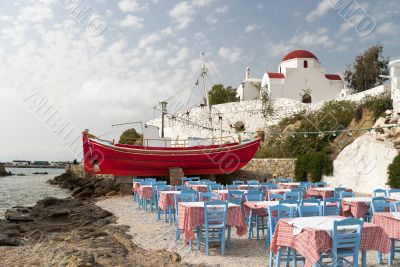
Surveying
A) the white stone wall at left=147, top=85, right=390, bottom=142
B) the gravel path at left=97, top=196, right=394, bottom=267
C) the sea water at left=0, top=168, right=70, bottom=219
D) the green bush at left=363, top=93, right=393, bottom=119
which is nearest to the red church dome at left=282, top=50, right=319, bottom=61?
the white stone wall at left=147, top=85, right=390, bottom=142

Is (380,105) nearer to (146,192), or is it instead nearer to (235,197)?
(146,192)

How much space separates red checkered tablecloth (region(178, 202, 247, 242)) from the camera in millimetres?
7453

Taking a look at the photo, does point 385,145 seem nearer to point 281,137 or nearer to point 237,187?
point 237,187

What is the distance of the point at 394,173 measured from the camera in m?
15.8

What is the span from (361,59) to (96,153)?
3460 centimetres

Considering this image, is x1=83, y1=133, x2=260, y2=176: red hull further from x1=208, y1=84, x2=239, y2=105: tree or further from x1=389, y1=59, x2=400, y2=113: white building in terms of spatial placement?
x1=208, y1=84, x2=239, y2=105: tree

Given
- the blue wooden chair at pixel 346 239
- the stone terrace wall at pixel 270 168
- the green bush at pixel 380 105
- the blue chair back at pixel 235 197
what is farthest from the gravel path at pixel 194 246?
the green bush at pixel 380 105

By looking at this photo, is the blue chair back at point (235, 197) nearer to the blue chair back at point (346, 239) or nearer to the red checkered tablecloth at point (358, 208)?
the red checkered tablecloth at point (358, 208)

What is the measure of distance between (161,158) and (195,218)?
45.3 feet

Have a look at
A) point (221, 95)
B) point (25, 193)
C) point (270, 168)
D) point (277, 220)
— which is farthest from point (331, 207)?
point (221, 95)

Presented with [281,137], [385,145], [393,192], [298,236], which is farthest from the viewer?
[281,137]

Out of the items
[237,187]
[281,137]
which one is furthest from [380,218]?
[281,137]

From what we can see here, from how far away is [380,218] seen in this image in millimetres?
6562

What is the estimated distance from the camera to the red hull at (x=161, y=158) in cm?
2073
